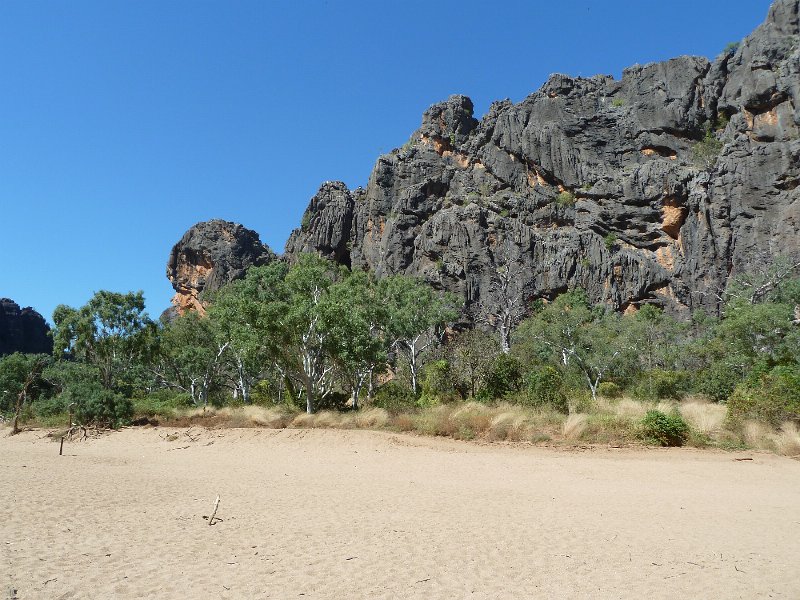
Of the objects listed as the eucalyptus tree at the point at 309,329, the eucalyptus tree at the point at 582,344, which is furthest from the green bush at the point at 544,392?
the eucalyptus tree at the point at 309,329

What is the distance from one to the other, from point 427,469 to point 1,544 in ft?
32.1

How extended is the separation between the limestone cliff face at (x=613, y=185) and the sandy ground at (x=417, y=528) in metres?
40.4

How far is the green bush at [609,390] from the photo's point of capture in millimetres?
27234

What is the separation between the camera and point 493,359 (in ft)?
83.3

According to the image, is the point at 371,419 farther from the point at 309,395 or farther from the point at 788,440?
the point at 788,440

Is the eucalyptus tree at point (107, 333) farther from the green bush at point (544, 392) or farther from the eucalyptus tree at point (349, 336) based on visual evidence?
the green bush at point (544, 392)

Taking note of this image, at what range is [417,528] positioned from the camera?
27.3 feet

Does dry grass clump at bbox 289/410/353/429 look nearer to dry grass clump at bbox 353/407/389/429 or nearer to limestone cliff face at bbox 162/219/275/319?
dry grass clump at bbox 353/407/389/429

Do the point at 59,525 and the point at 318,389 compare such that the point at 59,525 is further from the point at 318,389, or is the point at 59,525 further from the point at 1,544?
the point at 318,389

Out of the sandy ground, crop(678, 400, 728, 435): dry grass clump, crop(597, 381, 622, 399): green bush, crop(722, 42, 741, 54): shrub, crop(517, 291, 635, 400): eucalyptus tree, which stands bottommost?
the sandy ground

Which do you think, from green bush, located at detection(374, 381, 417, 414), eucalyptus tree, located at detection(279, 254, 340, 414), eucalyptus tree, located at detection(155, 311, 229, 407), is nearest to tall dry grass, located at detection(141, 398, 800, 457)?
green bush, located at detection(374, 381, 417, 414)

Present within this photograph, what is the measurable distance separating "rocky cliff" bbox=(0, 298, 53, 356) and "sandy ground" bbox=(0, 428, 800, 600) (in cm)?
9832

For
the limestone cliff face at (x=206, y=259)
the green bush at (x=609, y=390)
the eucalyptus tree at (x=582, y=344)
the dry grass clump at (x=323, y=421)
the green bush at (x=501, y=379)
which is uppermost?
the limestone cliff face at (x=206, y=259)

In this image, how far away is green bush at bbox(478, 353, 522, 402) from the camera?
24328 millimetres
